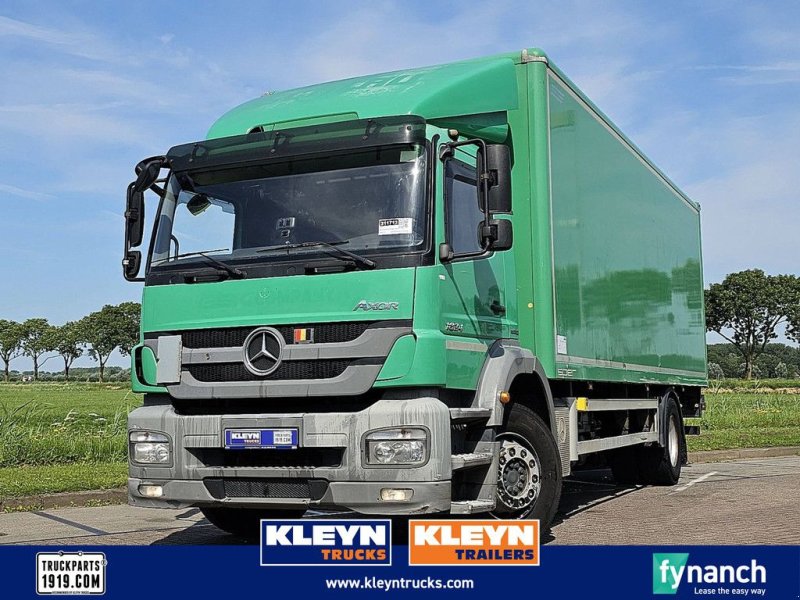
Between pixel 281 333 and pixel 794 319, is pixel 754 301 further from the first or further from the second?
pixel 281 333

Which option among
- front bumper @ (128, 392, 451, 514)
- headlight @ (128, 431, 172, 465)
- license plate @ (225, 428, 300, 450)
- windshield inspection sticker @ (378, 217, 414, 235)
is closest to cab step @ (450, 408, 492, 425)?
front bumper @ (128, 392, 451, 514)

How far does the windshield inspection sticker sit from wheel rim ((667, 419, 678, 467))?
7.00m

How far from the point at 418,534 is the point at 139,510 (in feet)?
18.8

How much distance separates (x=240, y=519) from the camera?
8.25 metres

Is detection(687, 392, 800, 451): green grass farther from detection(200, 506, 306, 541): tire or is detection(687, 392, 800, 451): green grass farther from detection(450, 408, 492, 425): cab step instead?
detection(450, 408, 492, 425): cab step

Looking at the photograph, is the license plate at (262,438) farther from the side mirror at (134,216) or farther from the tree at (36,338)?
the tree at (36,338)

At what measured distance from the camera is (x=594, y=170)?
367 inches

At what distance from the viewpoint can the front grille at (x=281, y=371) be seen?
6215mm

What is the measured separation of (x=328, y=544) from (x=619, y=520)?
4612 mm

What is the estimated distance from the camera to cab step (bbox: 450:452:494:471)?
20.1 ft

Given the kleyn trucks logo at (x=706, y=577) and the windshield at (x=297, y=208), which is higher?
the windshield at (x=297, y=208)

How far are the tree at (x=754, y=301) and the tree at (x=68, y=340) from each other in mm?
79714

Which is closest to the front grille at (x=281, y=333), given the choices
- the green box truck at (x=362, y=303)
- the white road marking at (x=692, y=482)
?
the green box truck at (x=362, y=303)

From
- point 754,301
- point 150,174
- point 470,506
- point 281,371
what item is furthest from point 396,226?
point 754,301
